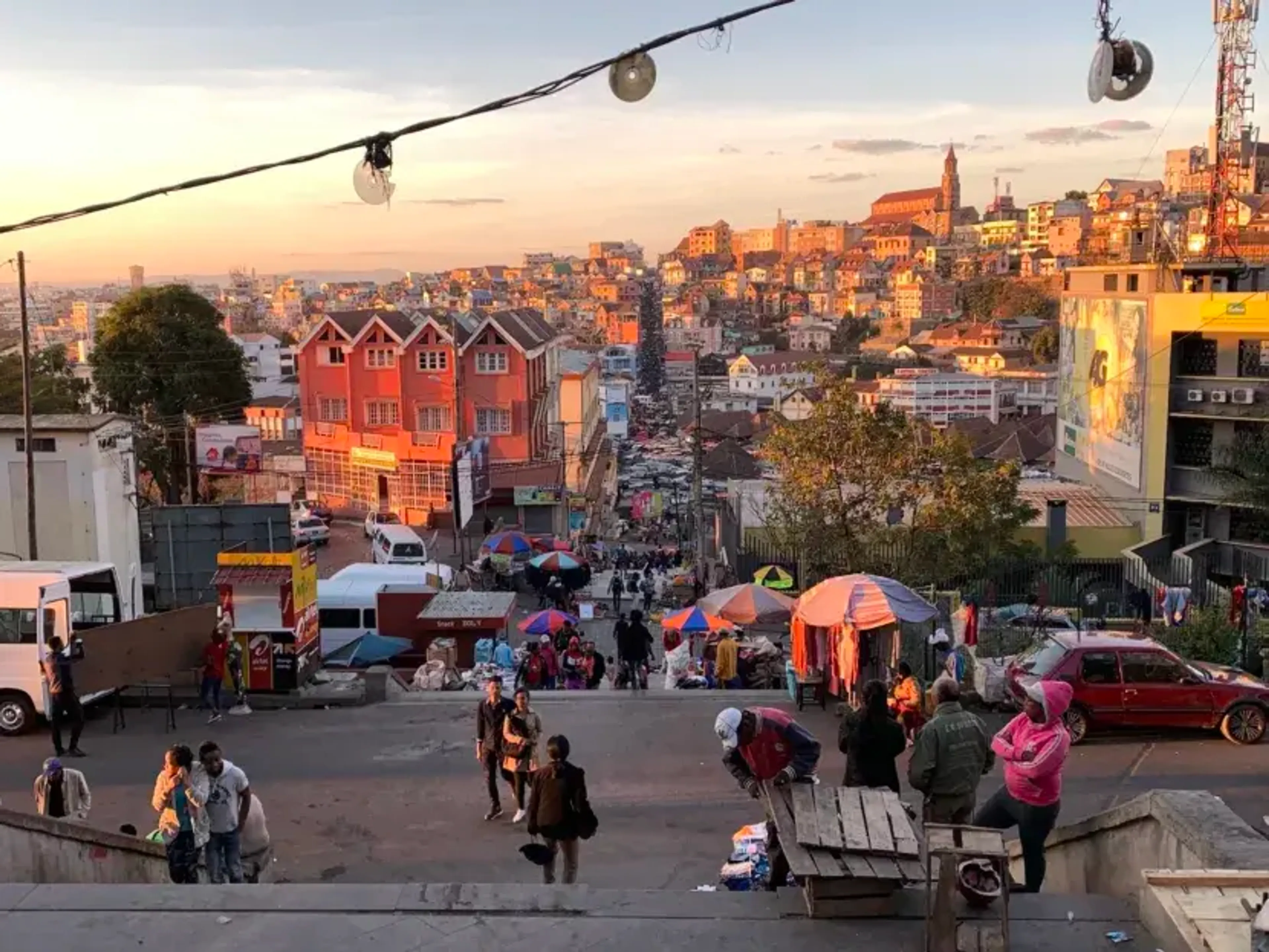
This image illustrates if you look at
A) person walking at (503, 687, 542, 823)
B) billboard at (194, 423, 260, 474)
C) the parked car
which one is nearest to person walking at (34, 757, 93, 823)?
person walking at (503, 687, 542, 823)

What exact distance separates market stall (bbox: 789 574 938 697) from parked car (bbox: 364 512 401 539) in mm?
25756

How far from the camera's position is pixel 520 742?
9.63 meters

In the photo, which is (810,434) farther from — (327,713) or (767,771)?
(767,771)

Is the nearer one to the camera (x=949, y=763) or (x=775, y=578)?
(x=949, y=763)

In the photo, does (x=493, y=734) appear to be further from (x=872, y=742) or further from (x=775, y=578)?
(x=775, y=578)

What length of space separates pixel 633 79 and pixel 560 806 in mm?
4535

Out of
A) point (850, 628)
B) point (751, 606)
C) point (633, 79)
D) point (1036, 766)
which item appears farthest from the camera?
point (751, 606)

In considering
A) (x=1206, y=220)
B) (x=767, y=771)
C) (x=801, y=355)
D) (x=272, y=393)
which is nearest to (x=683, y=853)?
(x=767, y=771)

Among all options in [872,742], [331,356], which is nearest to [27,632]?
[872,742]

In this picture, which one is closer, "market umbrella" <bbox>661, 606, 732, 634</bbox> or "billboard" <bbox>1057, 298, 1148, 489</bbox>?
"market umbrella" <bbox>661, 606, 732, 634</bbox>

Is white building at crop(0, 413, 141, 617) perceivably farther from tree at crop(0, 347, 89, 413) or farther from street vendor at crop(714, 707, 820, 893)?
street vendor at crop(714, 707, 820, 893)

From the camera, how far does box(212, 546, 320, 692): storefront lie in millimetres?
14344

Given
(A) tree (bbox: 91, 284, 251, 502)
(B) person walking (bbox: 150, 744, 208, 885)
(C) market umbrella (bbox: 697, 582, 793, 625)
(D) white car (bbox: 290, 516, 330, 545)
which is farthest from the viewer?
(A) tree (bbox: 91, 284, 251, 502)

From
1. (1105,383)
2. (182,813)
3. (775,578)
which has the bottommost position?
(775,578)
